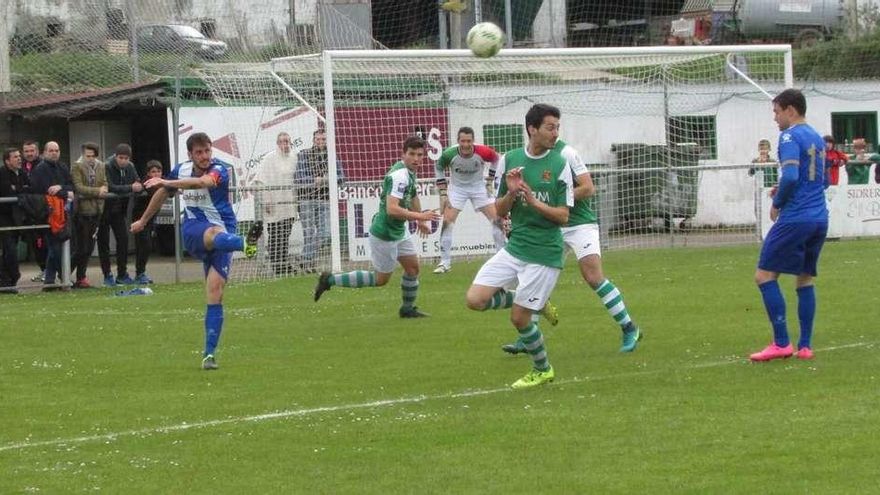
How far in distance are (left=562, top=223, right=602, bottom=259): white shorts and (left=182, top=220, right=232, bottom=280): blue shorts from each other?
9.78 ft

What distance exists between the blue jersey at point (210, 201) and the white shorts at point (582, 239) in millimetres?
2976

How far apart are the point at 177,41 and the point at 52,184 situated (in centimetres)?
842

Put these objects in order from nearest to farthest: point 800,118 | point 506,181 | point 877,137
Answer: point 506,181, point 800,118, point 877,137

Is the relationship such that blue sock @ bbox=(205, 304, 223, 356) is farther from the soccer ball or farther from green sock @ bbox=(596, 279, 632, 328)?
the soccer ball

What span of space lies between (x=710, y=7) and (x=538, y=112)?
2861cm

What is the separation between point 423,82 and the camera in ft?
89.9

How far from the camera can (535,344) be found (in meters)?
11.3

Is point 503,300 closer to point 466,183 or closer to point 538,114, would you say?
point 538,114

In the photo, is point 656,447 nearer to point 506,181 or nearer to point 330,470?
point 330,470

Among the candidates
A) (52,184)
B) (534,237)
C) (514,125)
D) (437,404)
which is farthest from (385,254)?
(514,125)

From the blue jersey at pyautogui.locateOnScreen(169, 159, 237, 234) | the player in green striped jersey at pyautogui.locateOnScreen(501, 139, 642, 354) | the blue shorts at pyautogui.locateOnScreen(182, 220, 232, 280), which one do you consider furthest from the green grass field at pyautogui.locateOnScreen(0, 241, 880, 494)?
Result: the blue jersey at pyautogui.locateOnScreen(169, 159, 237, 234)

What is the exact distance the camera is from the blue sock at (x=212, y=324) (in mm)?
13097

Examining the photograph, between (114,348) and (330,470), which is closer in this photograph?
(330,470)

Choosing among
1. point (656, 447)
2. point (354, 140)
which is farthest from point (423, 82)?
point (656, 447)
